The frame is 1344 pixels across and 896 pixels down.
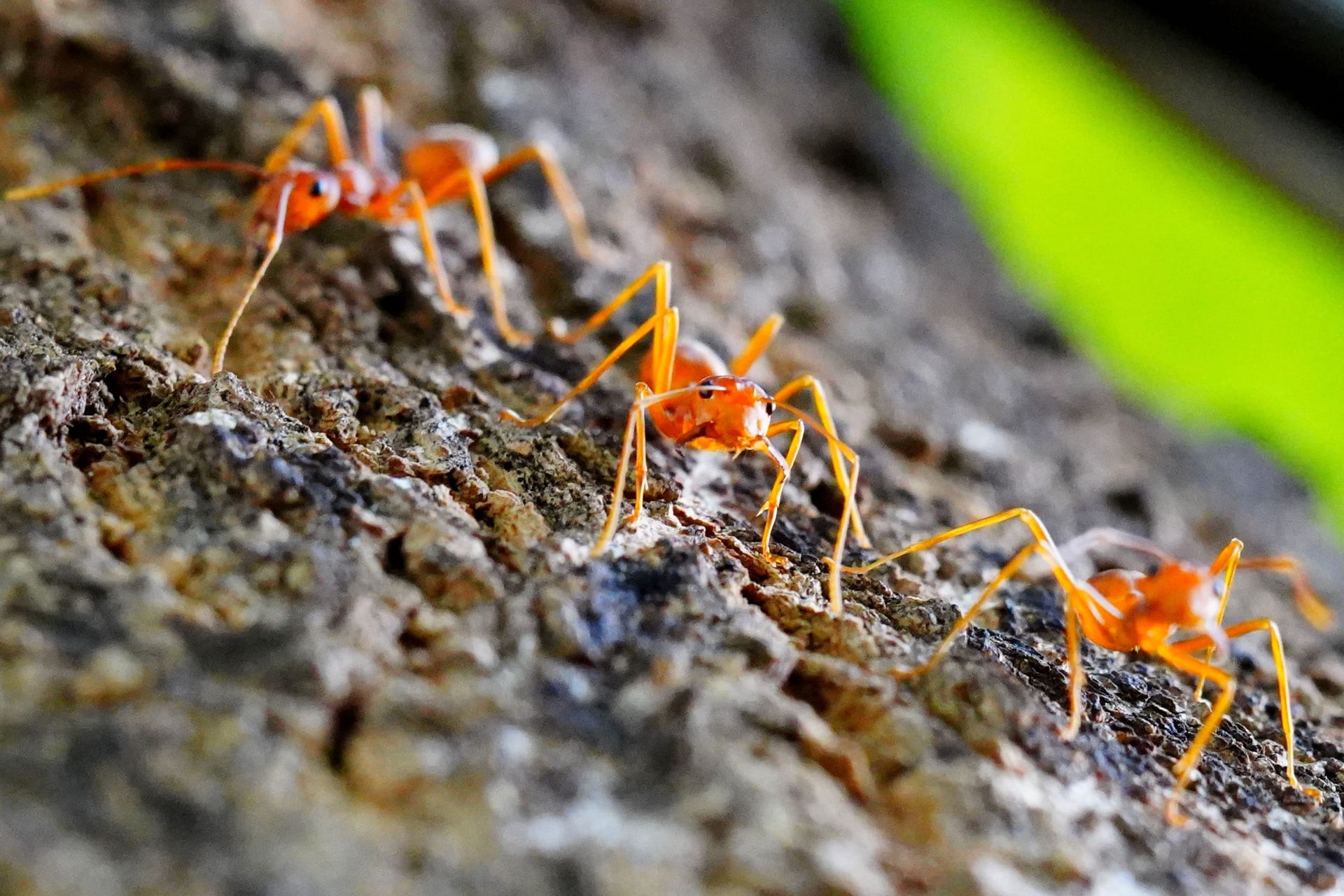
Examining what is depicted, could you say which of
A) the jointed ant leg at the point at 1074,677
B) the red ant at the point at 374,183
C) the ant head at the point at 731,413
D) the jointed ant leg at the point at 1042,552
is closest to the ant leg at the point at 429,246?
the red ant at the point at 374,183

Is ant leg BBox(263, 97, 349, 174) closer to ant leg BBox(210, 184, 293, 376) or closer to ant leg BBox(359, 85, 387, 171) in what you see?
ant leg BBox(359, 85, 387, 171)

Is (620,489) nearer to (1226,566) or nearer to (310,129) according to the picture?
(1226,566)

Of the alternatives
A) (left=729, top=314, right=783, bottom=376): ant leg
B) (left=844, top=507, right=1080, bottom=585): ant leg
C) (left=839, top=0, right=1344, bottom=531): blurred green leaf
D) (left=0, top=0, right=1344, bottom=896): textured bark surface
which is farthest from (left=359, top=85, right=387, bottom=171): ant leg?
(left=839, top=0, right=1344, bottom=531): blurred green leaf

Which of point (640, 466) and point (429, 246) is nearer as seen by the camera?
point (640, 466)

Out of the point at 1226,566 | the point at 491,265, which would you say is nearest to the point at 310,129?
the point at 491,265

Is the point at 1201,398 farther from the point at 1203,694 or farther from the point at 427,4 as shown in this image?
the point at 427,4

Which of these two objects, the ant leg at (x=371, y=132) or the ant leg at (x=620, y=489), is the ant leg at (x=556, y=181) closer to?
the ant leg at (x=371, y=132)

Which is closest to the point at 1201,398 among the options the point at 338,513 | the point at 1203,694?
the point at 1203,694
